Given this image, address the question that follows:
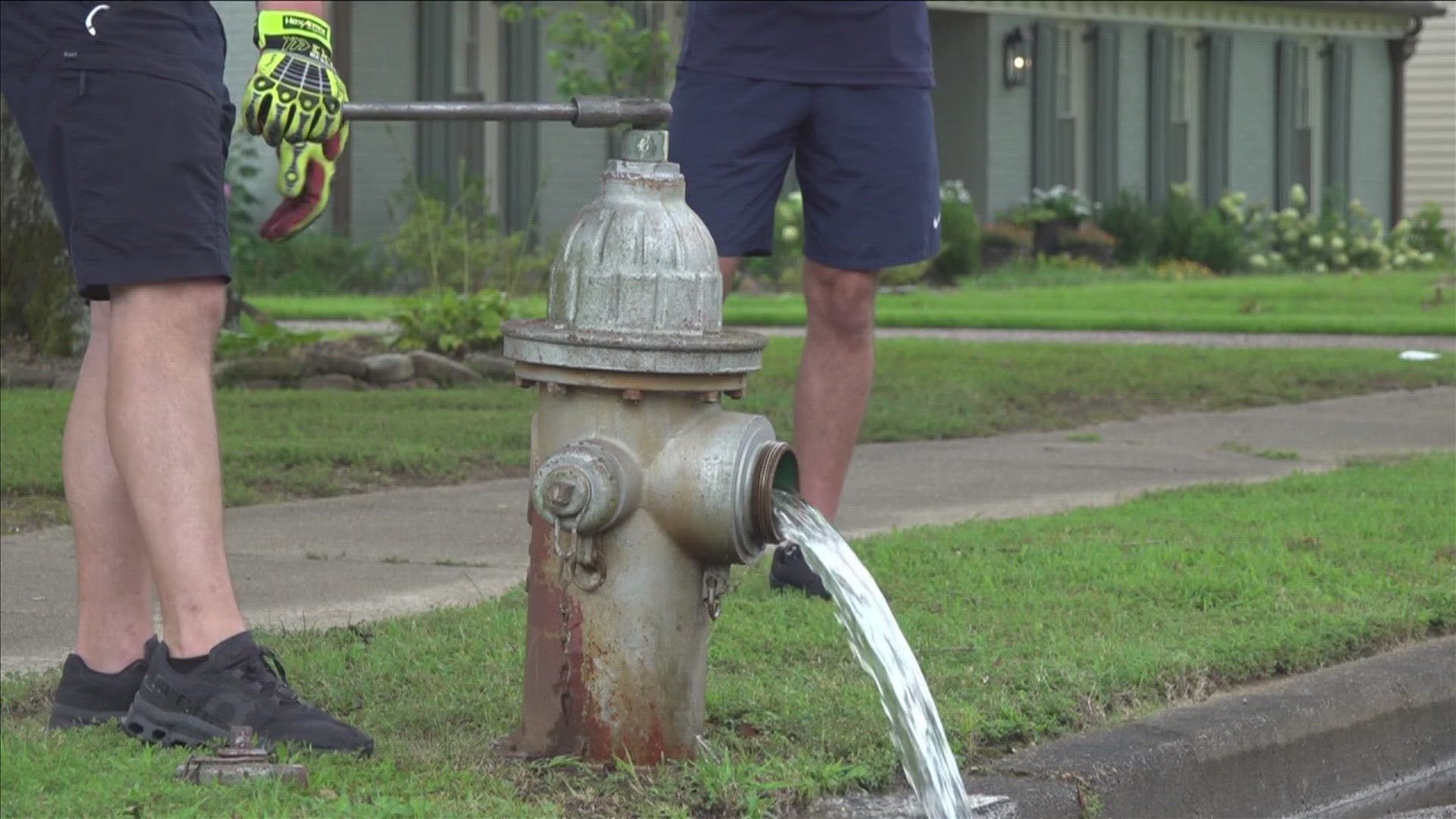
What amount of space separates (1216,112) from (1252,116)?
3.25 feet

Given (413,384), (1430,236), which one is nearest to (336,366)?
(413,384)

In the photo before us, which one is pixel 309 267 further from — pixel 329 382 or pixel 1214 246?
pixel 1214 246

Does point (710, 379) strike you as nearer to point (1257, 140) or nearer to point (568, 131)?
point (568, 131)

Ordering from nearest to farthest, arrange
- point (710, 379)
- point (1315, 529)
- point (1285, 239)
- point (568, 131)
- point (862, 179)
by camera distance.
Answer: point (710, 379) → point (862, 179) → point (1315, 529) → point (568, 131) → point (1285, 239)

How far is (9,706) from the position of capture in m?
3.72

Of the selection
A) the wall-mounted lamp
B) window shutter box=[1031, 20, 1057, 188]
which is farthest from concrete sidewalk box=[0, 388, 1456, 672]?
window shutter box=[1031, 20, 1057, 188]

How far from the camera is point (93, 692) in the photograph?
3537 mm

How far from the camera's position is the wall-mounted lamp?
2300 cm

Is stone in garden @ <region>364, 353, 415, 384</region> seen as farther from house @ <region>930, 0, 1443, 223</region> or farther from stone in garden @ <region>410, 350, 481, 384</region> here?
house @ <region>930, 0, 1443, 223</region>

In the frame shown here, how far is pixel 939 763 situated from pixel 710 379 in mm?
651

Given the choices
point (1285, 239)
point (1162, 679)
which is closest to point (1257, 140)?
point (1285, 239)

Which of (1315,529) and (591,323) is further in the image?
(1315,529)

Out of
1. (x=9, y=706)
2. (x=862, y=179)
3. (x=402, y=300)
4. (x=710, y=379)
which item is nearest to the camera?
(x=710, y=379)

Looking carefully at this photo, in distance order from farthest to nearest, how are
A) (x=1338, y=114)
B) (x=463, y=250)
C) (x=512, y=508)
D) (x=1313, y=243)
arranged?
(x=1338, y=114)
(x=1313, y=243)
(x=463, y=250)
(x=512, y=508)
